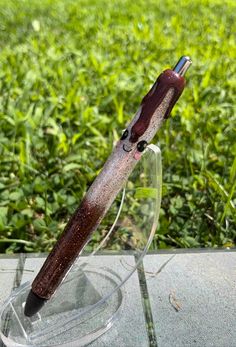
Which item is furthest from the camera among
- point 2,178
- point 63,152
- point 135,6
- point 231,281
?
point 135,6

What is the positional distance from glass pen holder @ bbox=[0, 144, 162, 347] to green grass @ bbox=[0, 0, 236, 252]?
12.7 inches

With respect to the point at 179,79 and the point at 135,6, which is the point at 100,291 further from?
the point at 135,6

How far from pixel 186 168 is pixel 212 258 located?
664mm

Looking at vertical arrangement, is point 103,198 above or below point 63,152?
above

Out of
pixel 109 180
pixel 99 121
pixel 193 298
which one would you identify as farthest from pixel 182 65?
pixel 99 121

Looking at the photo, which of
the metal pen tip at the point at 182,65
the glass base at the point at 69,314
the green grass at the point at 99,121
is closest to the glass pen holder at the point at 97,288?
the glass base at the point at 69,314

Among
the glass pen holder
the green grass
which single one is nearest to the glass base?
the glass pen holder

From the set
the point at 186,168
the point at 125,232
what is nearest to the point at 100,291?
the point at 125,232

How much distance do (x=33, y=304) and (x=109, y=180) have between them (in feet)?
1.02

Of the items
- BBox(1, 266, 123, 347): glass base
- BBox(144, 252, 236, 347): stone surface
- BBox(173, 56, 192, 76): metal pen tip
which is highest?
BBox(173, 56, 192, 76): metal pen tip

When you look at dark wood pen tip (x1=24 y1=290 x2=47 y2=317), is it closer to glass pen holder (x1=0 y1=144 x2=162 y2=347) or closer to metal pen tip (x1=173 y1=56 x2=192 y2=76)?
glass pen holder (x1=0 y1=144 x2=162 y2=347)

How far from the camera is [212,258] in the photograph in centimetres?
166

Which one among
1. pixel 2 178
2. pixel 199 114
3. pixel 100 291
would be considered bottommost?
pixel 2 178

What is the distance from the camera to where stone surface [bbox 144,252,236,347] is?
1.35 m
